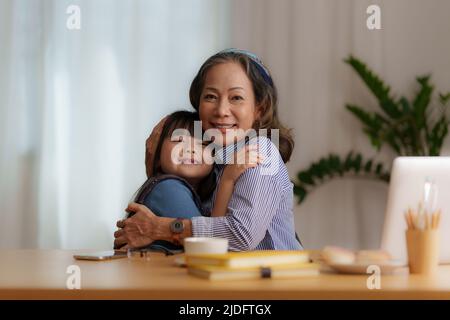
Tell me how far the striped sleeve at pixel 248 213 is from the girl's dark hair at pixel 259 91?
15.7 inches

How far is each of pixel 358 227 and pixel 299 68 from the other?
1.02 meters

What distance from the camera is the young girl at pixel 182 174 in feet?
6.40

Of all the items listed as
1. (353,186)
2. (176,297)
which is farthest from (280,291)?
(353,186)

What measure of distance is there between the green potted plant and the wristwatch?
2.26 m

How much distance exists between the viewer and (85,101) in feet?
13.6

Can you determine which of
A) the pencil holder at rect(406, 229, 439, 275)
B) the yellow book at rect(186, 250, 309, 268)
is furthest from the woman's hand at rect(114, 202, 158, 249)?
the pencil holder at rect(406, 229, 439, 275)

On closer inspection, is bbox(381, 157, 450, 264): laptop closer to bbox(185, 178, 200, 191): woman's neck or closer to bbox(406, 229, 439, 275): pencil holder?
bbox(406, 229, 439, 275): pencil holder

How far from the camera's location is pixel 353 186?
13.7 feet

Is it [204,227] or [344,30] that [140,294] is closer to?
[204,227]

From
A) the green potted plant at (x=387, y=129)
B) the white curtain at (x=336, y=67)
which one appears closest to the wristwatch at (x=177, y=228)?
the green potted plant at (x=387, y=129)

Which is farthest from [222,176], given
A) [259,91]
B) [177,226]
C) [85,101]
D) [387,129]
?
[85,101]

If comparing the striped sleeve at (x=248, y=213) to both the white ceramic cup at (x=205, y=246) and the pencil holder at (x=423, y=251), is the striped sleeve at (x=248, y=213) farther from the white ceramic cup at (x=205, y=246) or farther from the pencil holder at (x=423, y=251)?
the pencil holder at (x=423, y=251)

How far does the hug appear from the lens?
1808 millimetres

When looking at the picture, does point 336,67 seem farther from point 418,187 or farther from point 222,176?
point 418,187
